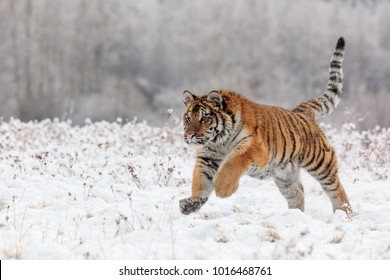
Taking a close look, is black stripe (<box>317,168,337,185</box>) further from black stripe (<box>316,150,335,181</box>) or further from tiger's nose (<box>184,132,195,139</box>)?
tiger's nose (<box>184,132,195,139</box>)

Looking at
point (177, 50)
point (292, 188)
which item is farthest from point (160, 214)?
point (177, 50)

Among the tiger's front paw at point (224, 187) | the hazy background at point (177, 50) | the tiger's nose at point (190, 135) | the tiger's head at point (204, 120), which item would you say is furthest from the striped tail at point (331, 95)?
the hazy background at point (177, 50)

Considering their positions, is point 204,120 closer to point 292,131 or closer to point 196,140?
point 196,140

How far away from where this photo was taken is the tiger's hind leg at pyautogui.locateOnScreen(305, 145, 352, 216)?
716 cm

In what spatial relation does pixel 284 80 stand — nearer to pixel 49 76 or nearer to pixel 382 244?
pixel 49 76

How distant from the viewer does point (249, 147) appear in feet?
20.1

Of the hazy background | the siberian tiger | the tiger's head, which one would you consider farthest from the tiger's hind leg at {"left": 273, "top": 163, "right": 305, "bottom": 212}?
the hazy background

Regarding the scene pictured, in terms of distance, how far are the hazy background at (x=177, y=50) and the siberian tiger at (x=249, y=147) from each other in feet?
78.8

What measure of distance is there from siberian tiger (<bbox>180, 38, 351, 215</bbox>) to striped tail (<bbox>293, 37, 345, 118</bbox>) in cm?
33

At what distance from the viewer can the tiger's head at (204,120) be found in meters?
6.19

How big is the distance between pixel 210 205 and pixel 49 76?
94.1ft

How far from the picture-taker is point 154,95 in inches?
1369

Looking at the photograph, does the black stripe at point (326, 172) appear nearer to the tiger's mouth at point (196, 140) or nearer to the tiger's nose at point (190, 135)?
the tiger's mouth at point (196, 140)

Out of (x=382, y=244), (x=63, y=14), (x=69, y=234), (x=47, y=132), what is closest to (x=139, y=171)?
(x=69, y=234)
